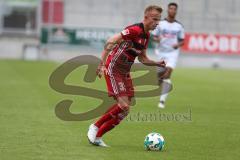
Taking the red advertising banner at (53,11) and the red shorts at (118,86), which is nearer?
the red shorts at (118,86)

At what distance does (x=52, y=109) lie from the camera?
1579cm

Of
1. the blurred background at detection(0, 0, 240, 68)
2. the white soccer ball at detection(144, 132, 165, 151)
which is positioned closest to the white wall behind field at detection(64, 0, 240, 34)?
the blurred background at detection(0, 0, 240, 68)

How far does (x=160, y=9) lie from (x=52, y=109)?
20.3 feet

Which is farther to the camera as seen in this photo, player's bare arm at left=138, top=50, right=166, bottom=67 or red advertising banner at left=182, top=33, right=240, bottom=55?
red advertising banner at left=182, top=33, right=240, bottom=55

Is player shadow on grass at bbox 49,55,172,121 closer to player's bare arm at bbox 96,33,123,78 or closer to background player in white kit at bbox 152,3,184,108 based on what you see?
background player in white kit at bbox 152,3,184,108

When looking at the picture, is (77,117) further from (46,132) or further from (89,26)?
(89,26)

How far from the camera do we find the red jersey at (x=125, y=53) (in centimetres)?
1041

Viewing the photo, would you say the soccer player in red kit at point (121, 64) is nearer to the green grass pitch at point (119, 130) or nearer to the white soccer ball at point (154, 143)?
the green grass pitch at point (119, 130)

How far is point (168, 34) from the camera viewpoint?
1772 cm

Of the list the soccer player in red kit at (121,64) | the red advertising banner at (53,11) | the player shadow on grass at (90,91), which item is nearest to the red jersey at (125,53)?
the soccer player in red kit at (121,64)

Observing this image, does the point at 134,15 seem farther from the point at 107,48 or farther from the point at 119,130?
the point at 107,48

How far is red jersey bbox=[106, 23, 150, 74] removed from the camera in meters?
10.4

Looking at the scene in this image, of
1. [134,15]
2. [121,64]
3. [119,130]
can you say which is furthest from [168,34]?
[134,15]

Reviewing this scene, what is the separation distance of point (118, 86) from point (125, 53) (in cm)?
51
